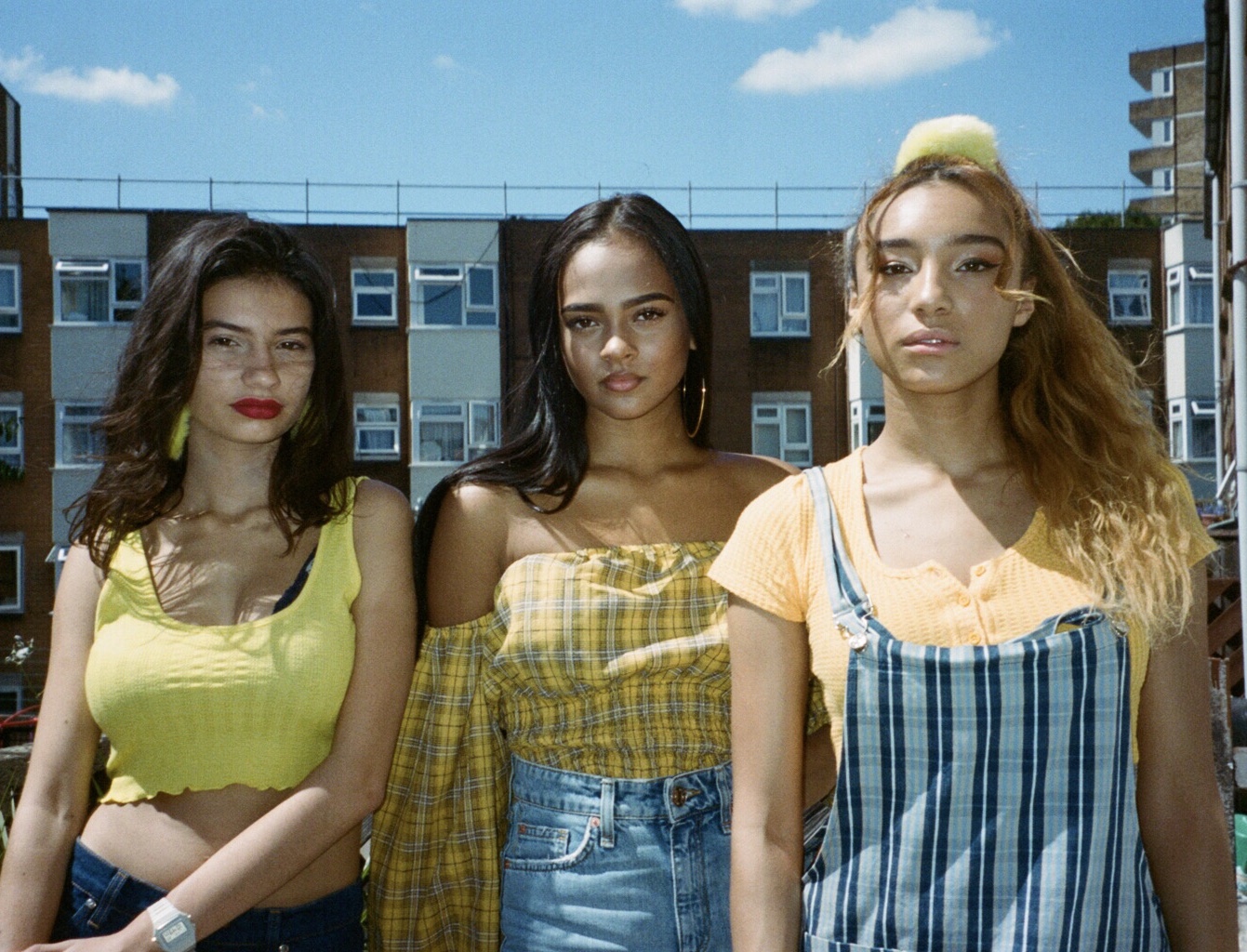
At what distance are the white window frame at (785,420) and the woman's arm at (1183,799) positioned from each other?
20.4 meters

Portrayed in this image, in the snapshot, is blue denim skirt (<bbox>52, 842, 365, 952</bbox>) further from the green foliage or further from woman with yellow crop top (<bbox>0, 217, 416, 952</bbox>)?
the green foliage

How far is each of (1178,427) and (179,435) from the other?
23.8 metres

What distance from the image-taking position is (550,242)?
9.77 feet

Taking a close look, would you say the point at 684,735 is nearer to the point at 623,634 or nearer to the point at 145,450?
the point at 623,634

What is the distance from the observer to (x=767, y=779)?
6.43 ft

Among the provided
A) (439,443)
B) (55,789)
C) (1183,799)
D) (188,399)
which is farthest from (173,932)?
(439,443)

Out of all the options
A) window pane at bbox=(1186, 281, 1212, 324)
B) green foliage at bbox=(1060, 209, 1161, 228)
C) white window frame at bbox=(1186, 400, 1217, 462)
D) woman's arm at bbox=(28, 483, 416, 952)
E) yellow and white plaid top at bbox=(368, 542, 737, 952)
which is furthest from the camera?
green foliage at bbox=(1060, 209, 1161, 228)

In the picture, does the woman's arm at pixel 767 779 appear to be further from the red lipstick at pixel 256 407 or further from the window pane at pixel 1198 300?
the window pane at pixel 1198 300

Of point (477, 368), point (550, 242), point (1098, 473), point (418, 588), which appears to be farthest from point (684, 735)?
point (477, 368)

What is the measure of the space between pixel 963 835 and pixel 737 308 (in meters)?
20.8

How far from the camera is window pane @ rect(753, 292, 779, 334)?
22.5 metres

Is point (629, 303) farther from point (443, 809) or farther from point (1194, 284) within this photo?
point (1194, 284)

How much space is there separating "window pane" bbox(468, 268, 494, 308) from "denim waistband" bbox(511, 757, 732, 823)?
20432 millimetres

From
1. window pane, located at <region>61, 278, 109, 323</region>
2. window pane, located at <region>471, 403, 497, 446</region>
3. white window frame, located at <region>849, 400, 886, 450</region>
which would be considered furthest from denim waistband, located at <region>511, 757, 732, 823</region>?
window pane, located at <region>61, 278, 109, 323</region>
